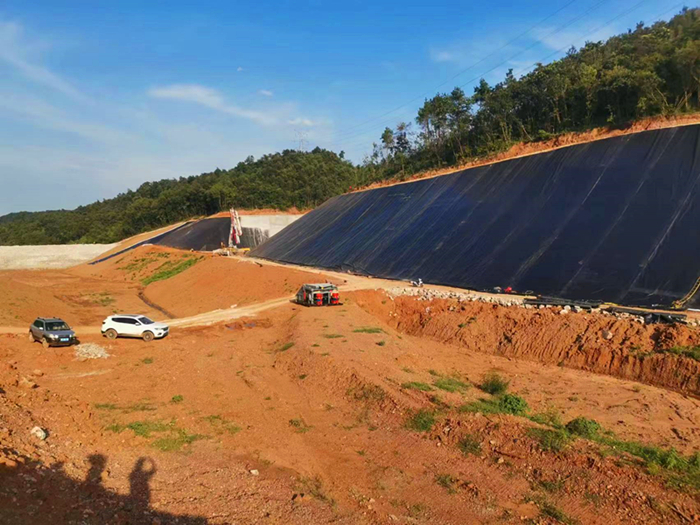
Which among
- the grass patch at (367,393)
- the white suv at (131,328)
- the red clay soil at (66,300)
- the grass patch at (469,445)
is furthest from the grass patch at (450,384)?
the red clay soil at (66,300)

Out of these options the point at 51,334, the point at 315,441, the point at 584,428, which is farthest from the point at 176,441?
the point at 51,334

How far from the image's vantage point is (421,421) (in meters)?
12.4

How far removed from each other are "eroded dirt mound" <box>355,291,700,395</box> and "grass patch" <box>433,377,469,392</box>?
5630 mm

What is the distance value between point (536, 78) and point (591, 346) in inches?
1593

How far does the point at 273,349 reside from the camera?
72.5 feet

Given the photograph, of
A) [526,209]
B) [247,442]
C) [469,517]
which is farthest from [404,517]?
[526,209]

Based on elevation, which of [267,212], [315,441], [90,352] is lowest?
[315,441]

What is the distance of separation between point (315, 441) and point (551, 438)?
5891 millimetres

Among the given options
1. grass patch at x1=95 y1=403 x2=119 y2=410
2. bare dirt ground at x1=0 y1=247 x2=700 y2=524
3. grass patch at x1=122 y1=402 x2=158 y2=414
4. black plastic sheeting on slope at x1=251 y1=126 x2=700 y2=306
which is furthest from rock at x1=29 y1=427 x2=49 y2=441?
black plastic sheeting on slope at x1=251 y1=126 x2=700 y2=306

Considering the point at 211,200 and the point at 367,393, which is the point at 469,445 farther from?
the point at 211,200

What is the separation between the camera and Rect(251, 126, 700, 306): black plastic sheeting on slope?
22.8 metres

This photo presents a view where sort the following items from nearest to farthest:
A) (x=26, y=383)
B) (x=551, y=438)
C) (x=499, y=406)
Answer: (x=551, y=438), (x=499, y=406), (x=26, y=383)

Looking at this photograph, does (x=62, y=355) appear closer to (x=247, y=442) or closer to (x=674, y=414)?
(x=247, y=442)

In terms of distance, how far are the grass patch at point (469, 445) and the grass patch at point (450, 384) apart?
3666 mm
